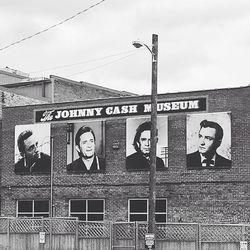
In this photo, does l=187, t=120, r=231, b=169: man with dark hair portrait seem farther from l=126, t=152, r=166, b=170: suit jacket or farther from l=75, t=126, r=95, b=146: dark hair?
l=75, t=126, r=95, b=146: dark hair

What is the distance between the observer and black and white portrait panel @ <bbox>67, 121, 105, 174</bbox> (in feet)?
120

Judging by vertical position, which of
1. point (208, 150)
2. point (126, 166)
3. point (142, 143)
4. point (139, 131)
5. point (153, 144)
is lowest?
point (126, 166)

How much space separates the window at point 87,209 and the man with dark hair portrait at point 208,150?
5572 mm

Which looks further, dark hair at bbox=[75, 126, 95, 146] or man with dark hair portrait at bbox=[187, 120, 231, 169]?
dark hair at bbox=[75, 126, 95, 146]

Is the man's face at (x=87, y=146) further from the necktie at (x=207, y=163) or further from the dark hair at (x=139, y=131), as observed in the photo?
the necktie at (x=207, y=163)

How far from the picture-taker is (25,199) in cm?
3903

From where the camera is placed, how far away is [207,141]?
110 ft

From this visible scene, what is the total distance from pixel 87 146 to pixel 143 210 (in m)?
4.61

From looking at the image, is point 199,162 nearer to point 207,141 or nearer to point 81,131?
point 207,141

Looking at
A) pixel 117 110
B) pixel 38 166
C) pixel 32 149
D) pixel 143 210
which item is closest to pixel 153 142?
pixel 143 210

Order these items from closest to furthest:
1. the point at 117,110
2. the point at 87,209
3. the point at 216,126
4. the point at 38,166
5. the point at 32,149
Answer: the point at 216,126 < the point at 117,110 < the point at 87,209 < the point at 38,166 < the point at 32,149

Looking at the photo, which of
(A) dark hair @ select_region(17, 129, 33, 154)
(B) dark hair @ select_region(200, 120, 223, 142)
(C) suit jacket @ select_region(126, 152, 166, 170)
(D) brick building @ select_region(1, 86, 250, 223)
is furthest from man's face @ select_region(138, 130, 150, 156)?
(A) dark hair @ select_region(17, 129, 33, 154)

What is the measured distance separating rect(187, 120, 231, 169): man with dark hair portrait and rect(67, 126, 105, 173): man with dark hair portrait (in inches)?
209

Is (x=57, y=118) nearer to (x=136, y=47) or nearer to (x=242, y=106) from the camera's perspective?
(x=242, y=106)
